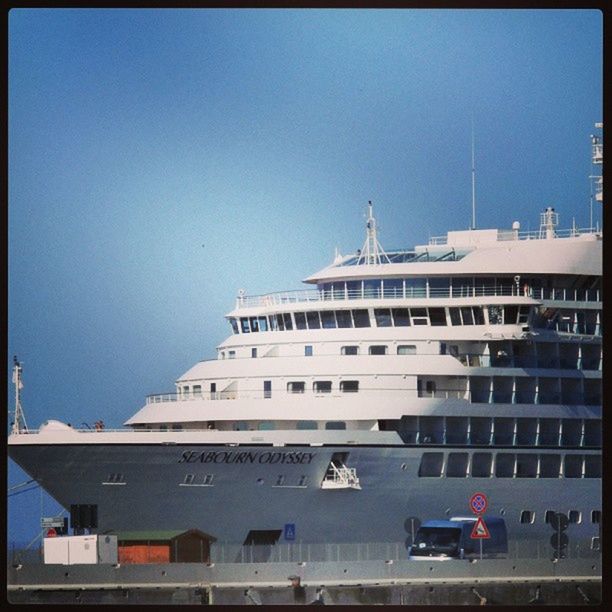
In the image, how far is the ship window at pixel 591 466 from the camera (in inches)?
1608

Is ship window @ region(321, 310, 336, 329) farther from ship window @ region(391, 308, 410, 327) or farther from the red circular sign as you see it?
the red circular sign

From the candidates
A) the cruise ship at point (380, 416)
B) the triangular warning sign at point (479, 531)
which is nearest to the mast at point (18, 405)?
the cruise ship at point (380, 416)

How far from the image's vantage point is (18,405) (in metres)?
38.7

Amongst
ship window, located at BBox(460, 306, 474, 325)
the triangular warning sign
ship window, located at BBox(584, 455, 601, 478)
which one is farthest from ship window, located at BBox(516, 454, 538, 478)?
the triangular warning sign

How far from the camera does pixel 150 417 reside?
1553 inches

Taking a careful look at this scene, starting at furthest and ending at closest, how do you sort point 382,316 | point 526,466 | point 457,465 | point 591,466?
point 591,466
point 526,466
point 382,316
point 457,465

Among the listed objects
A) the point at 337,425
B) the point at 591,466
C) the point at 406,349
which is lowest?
the point at 591,466

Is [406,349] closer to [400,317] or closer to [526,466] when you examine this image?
[400,317]

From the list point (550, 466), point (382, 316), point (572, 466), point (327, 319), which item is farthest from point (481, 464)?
point (327, 319)

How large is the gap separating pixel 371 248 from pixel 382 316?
2057 mm

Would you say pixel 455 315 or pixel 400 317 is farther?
pixel 455 315

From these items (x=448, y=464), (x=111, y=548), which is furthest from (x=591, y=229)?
(x=111, y=548)

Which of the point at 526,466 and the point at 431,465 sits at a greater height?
the point at 431,465

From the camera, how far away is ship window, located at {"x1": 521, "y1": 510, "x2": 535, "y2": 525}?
39.3 metres
